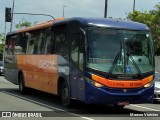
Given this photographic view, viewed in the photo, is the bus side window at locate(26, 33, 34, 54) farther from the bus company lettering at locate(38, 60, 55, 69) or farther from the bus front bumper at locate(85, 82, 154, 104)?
the bus front bumper at locate(85, 82, 154, 104)

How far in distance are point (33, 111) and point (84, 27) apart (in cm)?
317

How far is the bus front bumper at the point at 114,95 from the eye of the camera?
13.6 metres

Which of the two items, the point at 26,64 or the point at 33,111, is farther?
the point at 26,64

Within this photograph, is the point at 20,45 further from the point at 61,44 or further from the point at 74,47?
the point at 74,47

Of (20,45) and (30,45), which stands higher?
(30,45)

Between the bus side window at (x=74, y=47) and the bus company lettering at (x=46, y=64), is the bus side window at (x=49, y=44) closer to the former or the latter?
the bus company lettering at (x=46, y=64)

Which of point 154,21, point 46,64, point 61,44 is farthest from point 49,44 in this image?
point 154,21

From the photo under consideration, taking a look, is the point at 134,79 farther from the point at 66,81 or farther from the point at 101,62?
the point at 66,81

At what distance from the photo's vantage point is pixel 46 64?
1811 centimetres

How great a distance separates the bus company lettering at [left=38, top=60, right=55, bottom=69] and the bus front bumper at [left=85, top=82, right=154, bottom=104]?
150 inches

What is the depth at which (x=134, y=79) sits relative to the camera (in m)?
14.1

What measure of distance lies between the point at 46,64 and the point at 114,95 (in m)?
5.06

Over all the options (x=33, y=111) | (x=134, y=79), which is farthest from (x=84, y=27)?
(x=33, y=111)

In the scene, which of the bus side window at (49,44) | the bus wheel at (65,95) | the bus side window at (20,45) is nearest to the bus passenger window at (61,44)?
the bus side window at (49,44)
